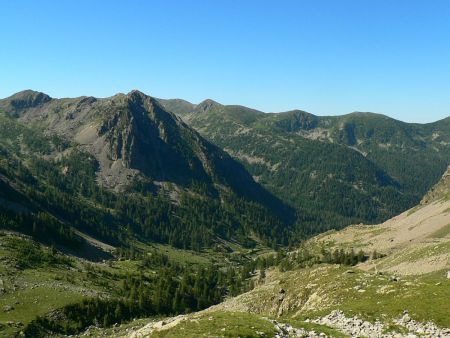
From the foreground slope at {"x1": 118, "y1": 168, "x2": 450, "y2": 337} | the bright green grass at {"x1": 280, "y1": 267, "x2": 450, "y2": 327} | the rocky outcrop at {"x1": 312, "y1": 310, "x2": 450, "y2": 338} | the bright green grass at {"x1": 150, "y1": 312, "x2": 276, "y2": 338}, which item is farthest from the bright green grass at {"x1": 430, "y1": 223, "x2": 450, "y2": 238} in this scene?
the bright green grass at {"x1": 150, "y1": 312, "x2": 276, "y2": 338}

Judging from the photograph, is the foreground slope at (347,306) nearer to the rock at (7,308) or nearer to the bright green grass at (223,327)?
the bright green grass at (223,327)

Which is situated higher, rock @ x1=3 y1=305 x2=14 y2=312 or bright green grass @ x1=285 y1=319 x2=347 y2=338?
bright green grass @ x1=285 y1=319 x2=347 y2=338

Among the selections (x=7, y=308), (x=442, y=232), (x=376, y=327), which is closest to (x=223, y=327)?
(x=376, y=327)

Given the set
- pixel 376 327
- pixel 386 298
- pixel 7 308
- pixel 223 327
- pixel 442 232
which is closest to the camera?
pixel 223 327

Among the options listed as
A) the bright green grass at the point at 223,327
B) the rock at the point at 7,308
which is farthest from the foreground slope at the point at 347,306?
the rock at the point at 7,308

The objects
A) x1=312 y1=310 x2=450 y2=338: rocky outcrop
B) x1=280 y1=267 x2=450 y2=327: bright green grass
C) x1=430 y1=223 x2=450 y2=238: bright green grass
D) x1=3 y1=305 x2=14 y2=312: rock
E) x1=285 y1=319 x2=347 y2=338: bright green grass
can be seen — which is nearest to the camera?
x1=312 y1=310 x2=450 y2=338: rocky outcrop

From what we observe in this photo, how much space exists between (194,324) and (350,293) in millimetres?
24845

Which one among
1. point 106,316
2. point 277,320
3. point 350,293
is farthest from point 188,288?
point 277,320

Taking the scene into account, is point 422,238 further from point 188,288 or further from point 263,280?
point 188,288

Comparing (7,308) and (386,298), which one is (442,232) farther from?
(7,308)

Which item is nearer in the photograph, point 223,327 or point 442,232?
point 223,327

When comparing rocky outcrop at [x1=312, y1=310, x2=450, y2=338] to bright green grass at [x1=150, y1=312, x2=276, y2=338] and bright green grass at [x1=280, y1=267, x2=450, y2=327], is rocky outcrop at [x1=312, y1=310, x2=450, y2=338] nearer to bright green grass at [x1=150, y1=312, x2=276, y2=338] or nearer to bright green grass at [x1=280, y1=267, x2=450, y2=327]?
bright green grass at [x1=280, y1=267, x2=450, y2=327]

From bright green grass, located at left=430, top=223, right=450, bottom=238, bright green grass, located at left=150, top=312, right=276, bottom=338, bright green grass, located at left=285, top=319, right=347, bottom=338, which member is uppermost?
bright green grass, located at left=150, top=312, right=276, bottom=338

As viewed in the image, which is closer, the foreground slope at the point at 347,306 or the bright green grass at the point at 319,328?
the foreground slope at the point at 347,306
